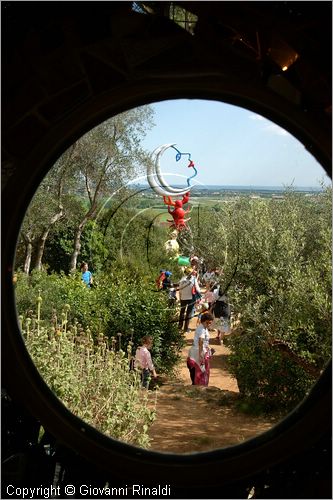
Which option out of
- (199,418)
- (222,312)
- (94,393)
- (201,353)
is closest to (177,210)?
(222,312)

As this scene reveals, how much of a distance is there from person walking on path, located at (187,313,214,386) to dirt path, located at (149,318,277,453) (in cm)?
24

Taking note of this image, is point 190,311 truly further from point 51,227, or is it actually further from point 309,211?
point 51,227

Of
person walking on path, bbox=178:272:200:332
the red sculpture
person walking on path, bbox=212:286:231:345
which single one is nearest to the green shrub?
person walking on path, bbox=178:272:200:332

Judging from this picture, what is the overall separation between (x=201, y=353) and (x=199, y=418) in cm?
103

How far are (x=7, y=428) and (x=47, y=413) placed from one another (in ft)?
0.86

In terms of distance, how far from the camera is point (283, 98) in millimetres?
1954

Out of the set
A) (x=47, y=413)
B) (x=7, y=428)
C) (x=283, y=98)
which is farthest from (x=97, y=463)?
(x=283, y=98)

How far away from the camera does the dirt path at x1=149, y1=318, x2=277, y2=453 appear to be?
6629 millimetres

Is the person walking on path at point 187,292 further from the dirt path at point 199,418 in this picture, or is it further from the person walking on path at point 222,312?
the dirt path at point 199,418

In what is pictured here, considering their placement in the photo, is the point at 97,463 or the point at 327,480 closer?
the point at 327,480

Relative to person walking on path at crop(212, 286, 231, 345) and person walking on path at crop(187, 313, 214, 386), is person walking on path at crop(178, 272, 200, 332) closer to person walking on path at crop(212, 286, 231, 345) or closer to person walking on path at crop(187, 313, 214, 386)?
person walking on path at crop(212, 286, 231, 345)

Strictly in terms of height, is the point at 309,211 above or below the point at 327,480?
above

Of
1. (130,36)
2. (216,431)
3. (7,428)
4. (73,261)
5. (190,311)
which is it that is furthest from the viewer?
(73,261)

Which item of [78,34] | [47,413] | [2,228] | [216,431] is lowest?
[216,431]
